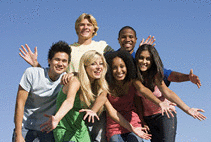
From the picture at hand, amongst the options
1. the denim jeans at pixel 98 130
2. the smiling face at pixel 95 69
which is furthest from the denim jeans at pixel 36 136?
the smiling face at pixel 95 69

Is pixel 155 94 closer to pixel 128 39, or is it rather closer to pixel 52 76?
pixel 128 39

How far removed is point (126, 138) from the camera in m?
5.87

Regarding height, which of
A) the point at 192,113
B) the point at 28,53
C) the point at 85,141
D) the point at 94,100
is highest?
the point at 28,53

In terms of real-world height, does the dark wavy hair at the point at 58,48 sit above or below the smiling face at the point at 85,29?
below

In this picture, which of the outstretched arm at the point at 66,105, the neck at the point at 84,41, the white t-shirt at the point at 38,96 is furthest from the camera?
the neck at the point at 84,41

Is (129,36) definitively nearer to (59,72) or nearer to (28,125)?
(59,72)

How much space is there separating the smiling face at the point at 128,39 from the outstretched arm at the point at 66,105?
7.22 feet

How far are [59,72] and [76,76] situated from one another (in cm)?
57

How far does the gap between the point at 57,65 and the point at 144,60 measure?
1.95 m

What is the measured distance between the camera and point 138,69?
6.22m

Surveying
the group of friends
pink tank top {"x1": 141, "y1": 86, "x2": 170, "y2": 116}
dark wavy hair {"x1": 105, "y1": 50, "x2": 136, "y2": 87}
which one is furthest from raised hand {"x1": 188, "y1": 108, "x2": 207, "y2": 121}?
dark wavy hair {"x1": 105, "y1": 50, "x2": 136, "y2": 87}

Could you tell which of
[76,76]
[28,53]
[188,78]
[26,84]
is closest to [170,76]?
[188,78]

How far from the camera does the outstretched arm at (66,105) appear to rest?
16.2 ft

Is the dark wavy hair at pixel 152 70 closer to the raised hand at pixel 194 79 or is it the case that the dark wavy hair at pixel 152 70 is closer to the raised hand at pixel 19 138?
the raised hand at pixel 194 79
